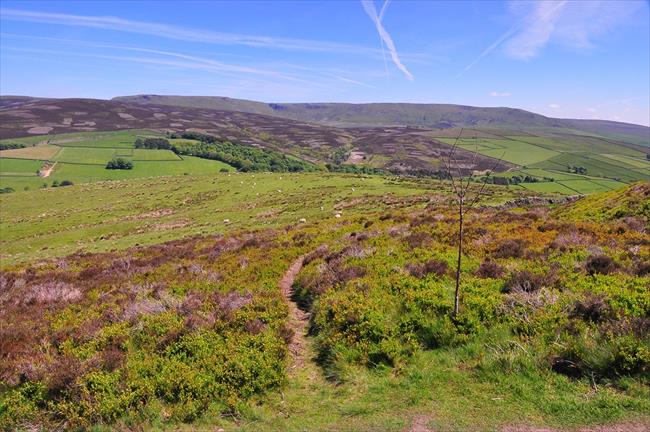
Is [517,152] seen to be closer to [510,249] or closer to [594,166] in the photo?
[594,166]

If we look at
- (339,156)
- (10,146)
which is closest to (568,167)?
(339,156)

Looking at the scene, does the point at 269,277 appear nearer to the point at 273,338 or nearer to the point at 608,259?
the point at 273,338

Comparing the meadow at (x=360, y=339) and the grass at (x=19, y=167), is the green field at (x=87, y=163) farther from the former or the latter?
the meadow at (x=360, y=339)

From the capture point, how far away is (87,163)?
117625 millimetres

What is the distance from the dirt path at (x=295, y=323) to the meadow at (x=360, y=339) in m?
0.10

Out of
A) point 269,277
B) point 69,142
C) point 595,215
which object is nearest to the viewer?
point 269,277

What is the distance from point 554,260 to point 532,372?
6.68 meters

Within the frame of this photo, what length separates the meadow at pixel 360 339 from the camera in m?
7.63

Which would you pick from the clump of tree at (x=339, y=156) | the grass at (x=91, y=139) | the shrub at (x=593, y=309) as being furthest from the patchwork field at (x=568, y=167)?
the grass at (x=91, y=139)

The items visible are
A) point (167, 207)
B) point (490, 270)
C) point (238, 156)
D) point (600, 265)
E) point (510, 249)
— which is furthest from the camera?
point (238, 156)

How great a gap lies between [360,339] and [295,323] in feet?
10.5

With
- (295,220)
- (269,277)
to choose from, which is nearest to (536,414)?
(269,277)

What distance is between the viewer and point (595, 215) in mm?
21328

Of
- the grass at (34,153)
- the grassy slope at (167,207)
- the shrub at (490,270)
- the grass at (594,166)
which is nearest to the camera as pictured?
the shrub at (490,270)
